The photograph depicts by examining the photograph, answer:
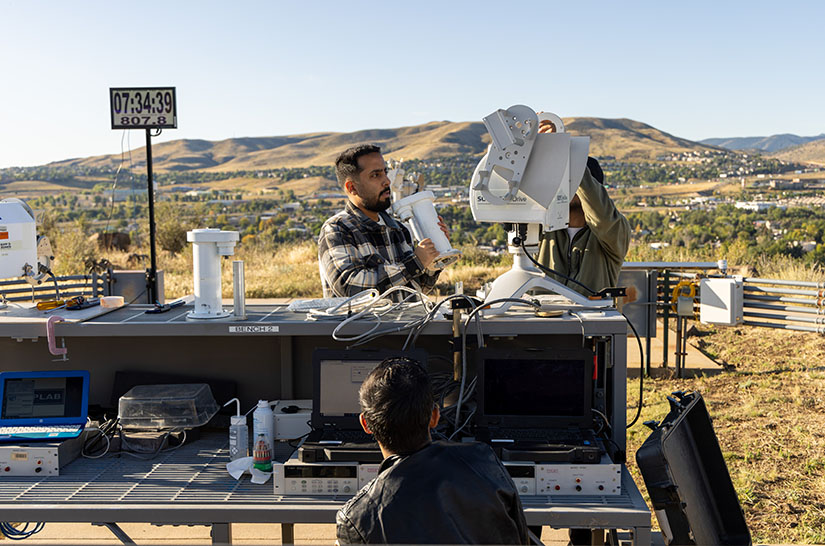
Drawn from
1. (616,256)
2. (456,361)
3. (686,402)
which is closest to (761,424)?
(616,256)

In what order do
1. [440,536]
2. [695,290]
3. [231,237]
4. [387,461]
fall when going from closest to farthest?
[440,536] < [387,461] < [231,237] < [695,290]

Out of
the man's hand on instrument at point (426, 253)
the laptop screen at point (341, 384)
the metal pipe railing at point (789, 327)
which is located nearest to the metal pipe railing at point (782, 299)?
the metal pipe railing at point (789, 327)

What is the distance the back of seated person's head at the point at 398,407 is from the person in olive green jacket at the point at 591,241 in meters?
2.40

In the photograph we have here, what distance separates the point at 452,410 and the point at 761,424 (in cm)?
408

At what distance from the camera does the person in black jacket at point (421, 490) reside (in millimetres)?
1836

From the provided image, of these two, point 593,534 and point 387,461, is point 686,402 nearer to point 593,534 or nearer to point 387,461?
point 593,534

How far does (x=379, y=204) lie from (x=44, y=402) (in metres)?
1.84

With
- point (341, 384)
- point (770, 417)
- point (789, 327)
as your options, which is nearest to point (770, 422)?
point (770, 417)

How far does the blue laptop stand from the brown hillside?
191ft

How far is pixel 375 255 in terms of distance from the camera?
12.7 ft

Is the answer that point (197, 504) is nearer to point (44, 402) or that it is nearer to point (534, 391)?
point (44, 402)

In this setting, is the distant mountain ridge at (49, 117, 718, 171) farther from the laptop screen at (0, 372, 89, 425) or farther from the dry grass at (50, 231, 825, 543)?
the laptop screen at (0, 372, 89, 425)

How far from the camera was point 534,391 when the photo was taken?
111 inches

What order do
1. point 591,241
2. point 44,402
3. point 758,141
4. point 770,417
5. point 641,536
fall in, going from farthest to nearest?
point 758,141, point 770,417, point 591,241, point 44,402, point 641,536
